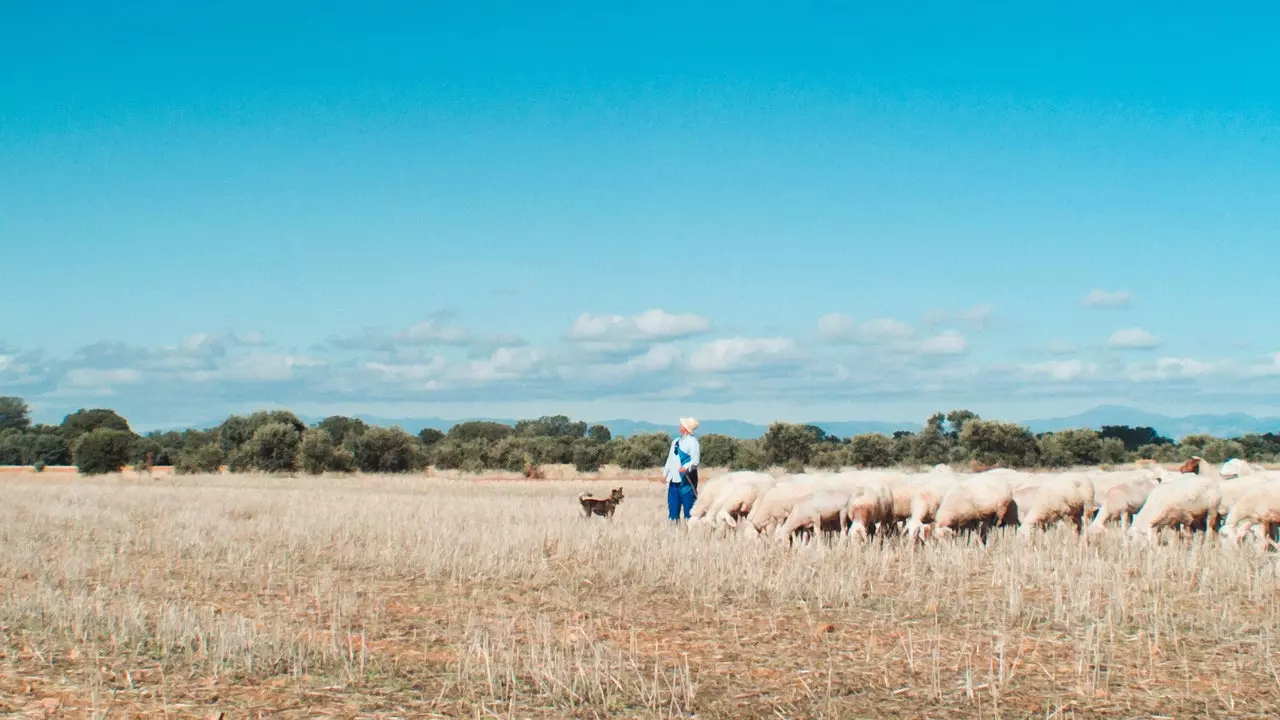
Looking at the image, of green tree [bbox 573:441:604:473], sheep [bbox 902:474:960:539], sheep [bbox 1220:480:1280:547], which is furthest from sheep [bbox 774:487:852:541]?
green tree [bbox 573:441:604:473]

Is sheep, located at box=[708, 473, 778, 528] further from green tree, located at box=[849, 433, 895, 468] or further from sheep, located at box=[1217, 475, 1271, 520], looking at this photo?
green tree, located at box=[849, 433, 895, 468]

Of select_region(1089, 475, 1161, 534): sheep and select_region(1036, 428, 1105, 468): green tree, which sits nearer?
select_region(1089, 475, 1161, 534): sheep

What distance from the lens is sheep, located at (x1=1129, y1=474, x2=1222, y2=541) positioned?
16516 mm

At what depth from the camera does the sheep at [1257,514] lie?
15.4 meters

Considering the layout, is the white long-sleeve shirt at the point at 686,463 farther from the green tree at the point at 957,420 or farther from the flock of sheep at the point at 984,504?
the green tree at the point at 957,420

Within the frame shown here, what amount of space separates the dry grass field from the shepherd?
5.34 feet

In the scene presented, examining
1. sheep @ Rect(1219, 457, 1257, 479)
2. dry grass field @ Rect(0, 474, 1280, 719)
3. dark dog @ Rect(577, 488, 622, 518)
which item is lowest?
dry grass field @ Rect(0, 474, 1280, 719)

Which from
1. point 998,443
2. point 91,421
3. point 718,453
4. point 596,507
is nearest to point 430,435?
point 91,421

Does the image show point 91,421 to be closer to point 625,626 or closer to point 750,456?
point 750,456

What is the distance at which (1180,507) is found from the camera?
54.1 ft

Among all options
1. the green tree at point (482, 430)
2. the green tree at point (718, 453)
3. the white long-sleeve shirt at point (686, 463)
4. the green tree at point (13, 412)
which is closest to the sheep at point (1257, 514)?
the white long-sleeve shirt at point (686, 463)

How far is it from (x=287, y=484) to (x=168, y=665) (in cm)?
3307

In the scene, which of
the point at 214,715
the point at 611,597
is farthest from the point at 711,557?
the point at 214,715

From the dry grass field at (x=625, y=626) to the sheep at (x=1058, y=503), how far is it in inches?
57.3
